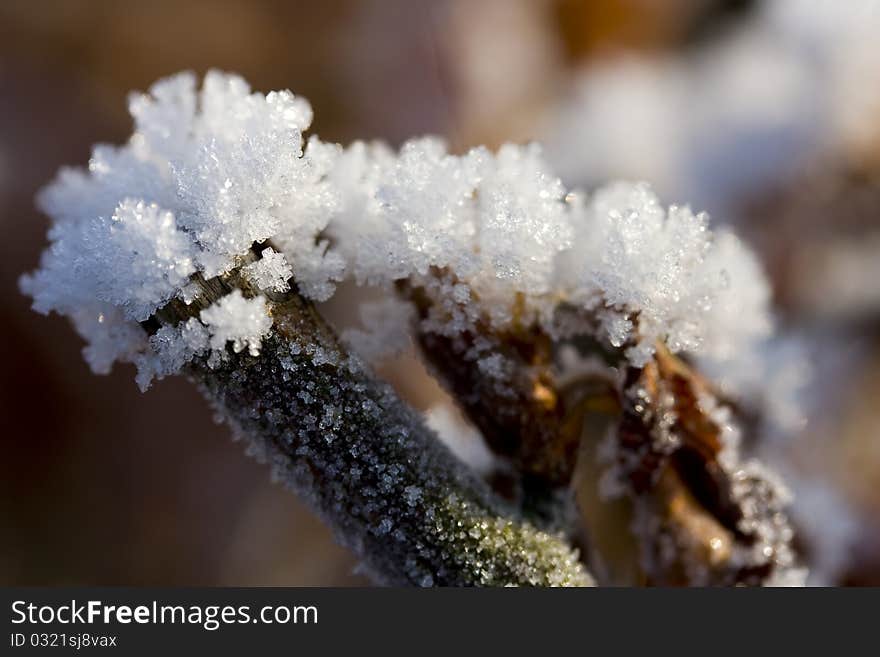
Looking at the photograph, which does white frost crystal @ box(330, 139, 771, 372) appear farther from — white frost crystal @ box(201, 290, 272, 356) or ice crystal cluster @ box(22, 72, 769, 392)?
white frost crystal @ box(201, 290, 272, 356)

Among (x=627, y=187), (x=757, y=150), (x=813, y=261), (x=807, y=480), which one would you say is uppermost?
(x=757, y=150)

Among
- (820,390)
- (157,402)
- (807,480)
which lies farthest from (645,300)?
(157,402)

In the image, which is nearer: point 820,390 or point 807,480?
point 807,480

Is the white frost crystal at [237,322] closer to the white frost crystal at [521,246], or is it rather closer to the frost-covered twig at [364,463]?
the frost-covered twig at [364,463]

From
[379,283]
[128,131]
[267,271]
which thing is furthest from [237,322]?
[128,131]

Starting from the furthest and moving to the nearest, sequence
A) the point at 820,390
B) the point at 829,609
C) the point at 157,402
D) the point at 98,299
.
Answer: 1. the point at 157,402
2. the point at 820,390
3. the point at 829,609
4. the point at 98,299

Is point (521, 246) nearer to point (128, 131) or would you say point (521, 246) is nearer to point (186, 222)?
point (186, 222)

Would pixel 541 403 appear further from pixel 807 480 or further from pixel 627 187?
pixel 807 480
